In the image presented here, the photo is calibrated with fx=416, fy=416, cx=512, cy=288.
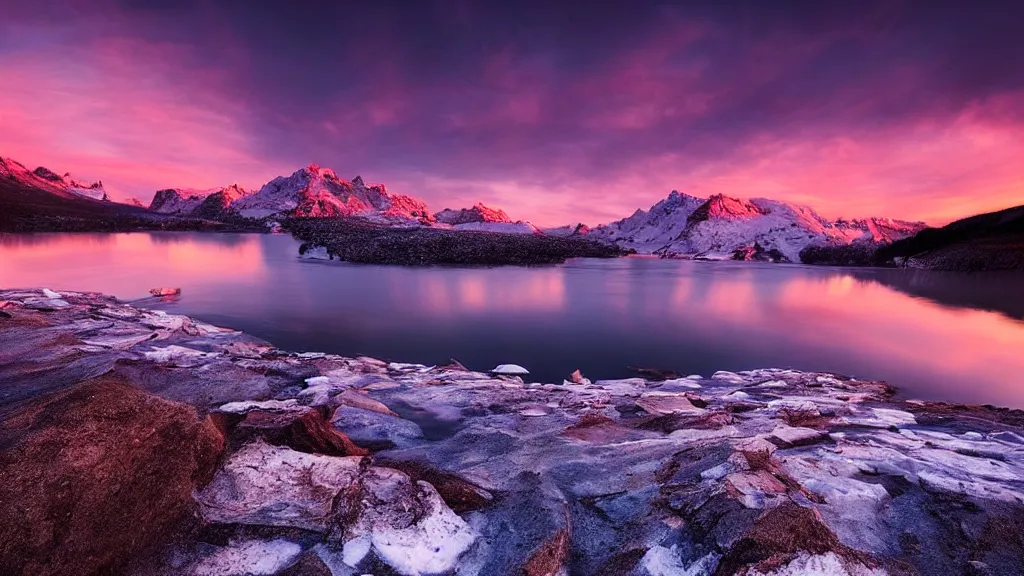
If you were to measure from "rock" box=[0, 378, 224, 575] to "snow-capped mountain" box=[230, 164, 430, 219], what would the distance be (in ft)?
294

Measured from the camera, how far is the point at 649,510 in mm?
3131

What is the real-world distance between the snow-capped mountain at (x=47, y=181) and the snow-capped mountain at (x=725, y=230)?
7136 inches

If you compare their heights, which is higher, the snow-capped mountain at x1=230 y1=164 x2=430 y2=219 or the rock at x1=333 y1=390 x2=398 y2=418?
the snow-capped mountain at x1=230 y1=164 x2=430 y2=219

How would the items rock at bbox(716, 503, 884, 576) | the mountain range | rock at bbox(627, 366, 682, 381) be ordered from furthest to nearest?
the mountain range
rock at bbox(627, 366, 682, 381)
rock at bbox(716, 503, 884, 576)

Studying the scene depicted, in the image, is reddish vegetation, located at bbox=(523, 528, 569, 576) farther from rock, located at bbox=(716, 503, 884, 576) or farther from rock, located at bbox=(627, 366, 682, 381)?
rock, located at bbox=(627, 366, 682, 381)

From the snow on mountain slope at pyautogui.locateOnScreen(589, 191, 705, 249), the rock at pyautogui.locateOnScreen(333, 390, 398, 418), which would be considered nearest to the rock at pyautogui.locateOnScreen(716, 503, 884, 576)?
the rock at pyautogui.locateOnScreen(333, 390, 398, 418)

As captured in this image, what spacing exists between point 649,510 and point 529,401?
3.16 meters

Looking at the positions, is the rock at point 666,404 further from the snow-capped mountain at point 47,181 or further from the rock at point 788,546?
the snow-capped mountain at point 47,181

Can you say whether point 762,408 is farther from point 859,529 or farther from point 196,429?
point 196,429

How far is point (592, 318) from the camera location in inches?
590

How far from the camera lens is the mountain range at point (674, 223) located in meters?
42.3

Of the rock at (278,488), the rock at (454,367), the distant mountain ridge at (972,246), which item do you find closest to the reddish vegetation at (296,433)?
the rock at (278,488)

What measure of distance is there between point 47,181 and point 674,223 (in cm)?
22461

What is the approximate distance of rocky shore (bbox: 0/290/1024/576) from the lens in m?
2.44
